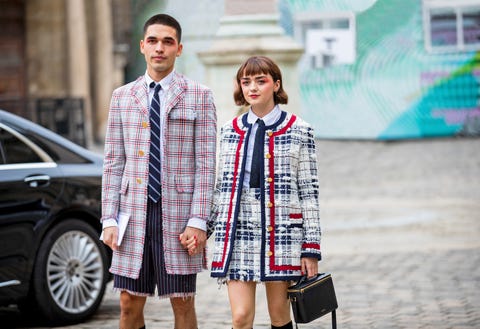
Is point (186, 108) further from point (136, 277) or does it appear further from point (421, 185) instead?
point (421, 185)

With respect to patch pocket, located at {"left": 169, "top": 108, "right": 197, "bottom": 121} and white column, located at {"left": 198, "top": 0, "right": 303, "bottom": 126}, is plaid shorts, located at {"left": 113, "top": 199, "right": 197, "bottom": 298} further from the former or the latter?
white column, located at {"left": 198, "top": 0, "right": 303, "bottom": 126}

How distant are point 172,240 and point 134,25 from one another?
108ft

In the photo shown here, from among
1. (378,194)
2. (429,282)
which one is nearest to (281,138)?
(429,282)

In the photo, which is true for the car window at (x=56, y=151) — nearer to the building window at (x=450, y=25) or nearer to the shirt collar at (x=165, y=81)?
the shirt collar at (x=165, y=81)

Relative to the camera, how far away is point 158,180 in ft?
20.0

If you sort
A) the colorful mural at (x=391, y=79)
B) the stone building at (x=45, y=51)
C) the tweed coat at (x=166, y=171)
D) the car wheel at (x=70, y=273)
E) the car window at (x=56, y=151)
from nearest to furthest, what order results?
1. the tweed coat at (x=166, y=171)
2. the car wheel at (x=70, y=273)
3. the car window at (x=56, y=151)
4. the colorful mural at (x=391, y=79)
5. the stone building at (x=45, y=51)

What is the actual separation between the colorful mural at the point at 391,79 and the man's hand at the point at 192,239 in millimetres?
25440

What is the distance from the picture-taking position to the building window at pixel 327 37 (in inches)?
1236

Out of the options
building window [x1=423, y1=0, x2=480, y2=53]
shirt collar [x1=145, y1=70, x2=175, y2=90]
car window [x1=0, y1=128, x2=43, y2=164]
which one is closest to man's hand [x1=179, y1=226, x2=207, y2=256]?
shirt collar [x1=145, y1=70, x2=175, y2=90]

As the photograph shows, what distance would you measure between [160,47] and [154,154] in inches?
19.5

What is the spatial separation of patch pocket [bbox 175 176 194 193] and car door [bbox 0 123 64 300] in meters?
2.66

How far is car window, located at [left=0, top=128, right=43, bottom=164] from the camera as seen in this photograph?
29.0 feet

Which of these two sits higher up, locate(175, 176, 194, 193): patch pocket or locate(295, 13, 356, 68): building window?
locate(295, 13, 356, 68): building window

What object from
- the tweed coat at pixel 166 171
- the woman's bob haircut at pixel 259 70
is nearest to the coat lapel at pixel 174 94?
the tweed coat at pixel 166 171
